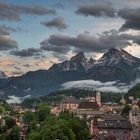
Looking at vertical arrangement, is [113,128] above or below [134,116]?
below

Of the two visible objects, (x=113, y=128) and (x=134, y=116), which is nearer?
(x=113, y=128)

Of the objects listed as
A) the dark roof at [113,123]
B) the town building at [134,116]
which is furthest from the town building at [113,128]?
the town building at [134,116]

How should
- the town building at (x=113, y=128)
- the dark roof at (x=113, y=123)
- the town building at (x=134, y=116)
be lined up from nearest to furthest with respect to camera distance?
1. the town building at (x=113, y=128)
2. the dark roof at (x=113, y=123)
3. the town building at (x=134, y=116)

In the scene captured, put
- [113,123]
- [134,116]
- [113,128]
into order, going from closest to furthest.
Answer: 1. [113,128]
2. [113,123]
3. [134,116]

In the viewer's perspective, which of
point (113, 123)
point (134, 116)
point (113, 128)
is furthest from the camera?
point (134, 116)

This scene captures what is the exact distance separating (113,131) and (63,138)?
1238 inches

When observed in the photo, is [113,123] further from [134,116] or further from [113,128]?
[134,116]

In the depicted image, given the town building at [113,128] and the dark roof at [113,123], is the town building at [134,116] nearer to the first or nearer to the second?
the dark roof at [113,123]

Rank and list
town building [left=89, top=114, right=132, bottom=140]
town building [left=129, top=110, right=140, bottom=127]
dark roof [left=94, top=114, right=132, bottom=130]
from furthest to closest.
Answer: town building [left=129, top=110, right=140, bottom=127] < dark roof [left=94, top=114, right=132, bottom=130] < town building [left=89, top=114, right=132, bottom=140]

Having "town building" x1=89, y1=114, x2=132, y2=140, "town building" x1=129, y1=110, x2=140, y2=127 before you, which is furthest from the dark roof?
"town building" x1=129, y1=110, x2=140, y2=127

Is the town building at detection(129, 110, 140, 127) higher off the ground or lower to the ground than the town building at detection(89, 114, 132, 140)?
higher

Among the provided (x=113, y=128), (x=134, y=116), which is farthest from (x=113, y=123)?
(x=134, y=116)

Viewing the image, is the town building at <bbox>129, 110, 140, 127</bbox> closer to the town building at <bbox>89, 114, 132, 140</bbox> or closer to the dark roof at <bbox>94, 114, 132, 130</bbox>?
the dark roof at <bbox>94, 114, 132, 130</bbox>

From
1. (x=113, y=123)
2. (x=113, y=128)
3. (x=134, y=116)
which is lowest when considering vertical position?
(x=113, y=128)
